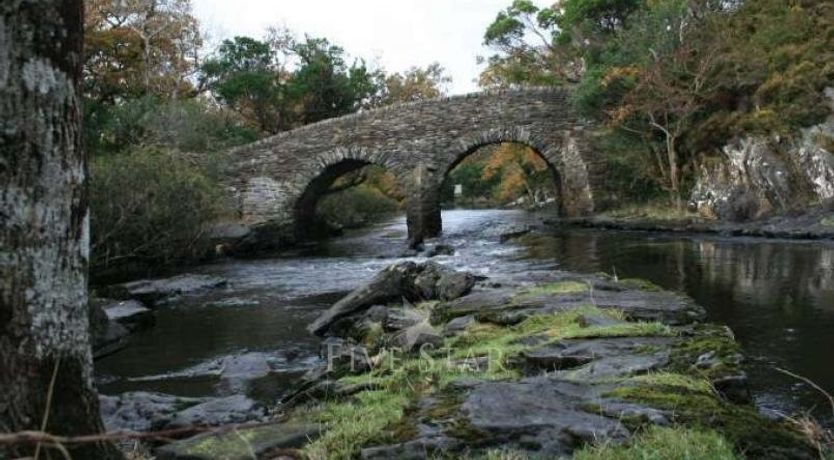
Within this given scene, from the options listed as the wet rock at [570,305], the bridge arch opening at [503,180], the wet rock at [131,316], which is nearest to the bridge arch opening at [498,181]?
the bridge arch opening at [503,180]

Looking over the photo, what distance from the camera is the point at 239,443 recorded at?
3330mm

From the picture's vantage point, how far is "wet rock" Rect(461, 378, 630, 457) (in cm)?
305

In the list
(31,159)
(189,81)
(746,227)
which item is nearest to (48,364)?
(31,159)

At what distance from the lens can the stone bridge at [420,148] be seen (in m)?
23.6

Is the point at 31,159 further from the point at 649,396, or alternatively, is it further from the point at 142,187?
the point at 142,187

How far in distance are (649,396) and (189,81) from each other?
29932 millimetres

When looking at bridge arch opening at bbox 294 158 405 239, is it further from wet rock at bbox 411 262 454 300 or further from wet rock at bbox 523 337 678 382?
wet rock at bbox 523 337 678 382

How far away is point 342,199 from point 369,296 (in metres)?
26.9

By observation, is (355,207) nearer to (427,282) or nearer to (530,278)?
(427,282)

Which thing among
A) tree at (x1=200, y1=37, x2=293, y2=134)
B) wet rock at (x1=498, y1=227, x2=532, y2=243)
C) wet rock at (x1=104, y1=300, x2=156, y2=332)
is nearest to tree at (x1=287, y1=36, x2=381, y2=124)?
tree at (x1=200, y1=37, x2=293, y2=134)

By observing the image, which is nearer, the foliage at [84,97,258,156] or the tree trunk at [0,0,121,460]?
the tree trunk at [0,0,121,460]

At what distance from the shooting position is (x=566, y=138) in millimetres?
23594

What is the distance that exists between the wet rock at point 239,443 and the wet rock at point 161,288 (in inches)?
333

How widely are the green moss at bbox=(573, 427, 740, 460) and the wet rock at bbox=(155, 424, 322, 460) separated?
1315 millimetres
